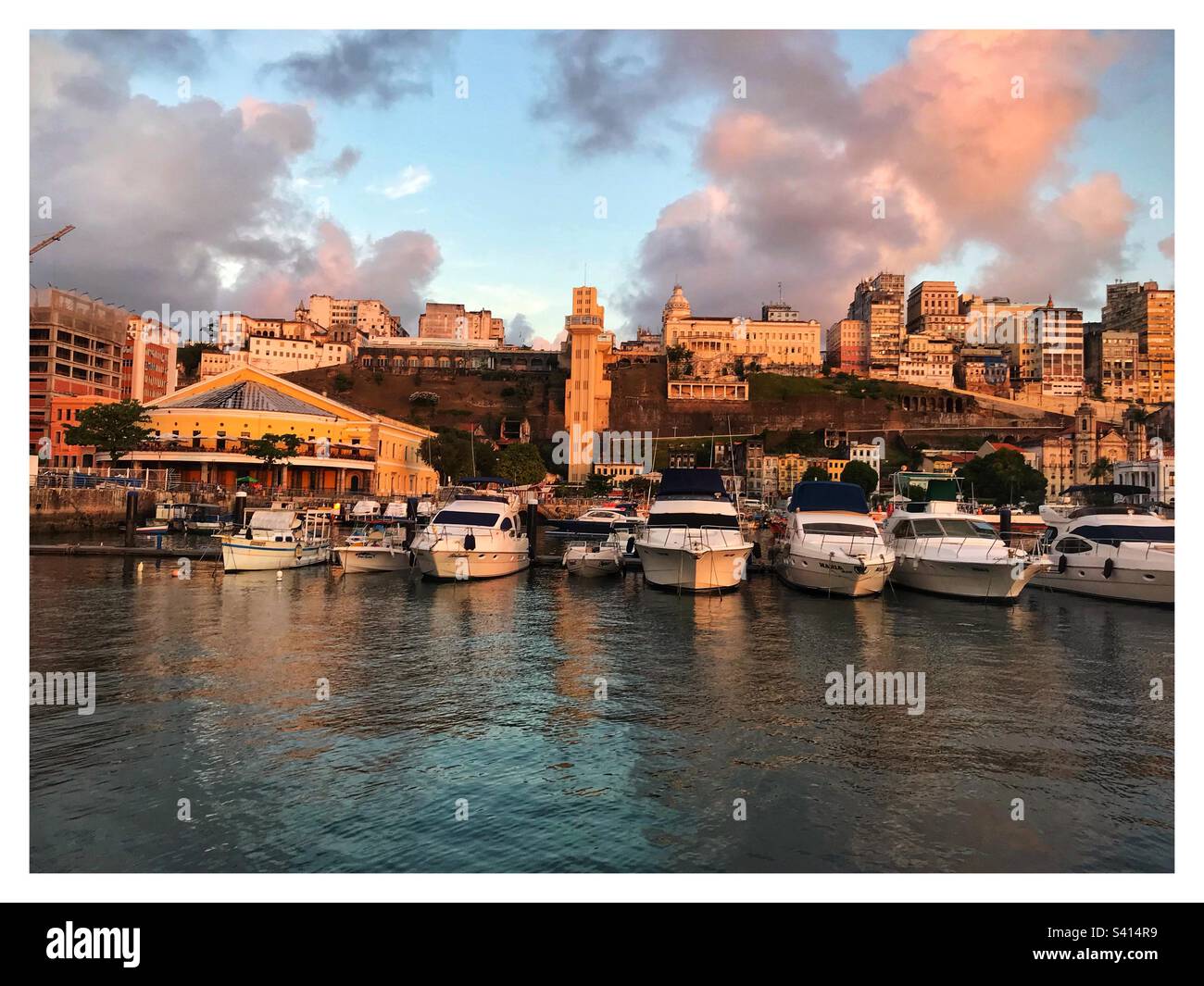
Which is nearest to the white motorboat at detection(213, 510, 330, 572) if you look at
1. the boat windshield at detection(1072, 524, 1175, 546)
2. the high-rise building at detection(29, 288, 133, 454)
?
the boat windshield at detection(1072, 524, 1175, 546)

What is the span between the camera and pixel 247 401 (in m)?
84.8

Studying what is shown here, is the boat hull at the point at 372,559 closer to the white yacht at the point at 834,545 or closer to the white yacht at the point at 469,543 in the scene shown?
the white yacht at the point at 469,543

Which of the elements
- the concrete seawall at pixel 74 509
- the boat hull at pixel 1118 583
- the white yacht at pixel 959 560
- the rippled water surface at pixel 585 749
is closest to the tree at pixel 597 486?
the concrete seawall at pixel 74 509

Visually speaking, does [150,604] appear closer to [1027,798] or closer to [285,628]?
[285,628]

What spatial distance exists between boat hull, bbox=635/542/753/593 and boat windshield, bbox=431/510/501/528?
746cm

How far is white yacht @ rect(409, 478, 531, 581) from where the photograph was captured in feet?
115

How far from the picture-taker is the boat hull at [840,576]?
31.2 metres

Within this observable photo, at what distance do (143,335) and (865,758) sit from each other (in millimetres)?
→ 151382

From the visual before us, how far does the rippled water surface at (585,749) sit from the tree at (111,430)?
56.2 m

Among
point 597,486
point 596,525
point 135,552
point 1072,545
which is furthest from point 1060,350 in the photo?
point 135,552

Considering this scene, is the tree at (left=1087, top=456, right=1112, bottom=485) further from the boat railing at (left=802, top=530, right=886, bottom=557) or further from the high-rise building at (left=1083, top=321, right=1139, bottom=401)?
the boat railing at (left=802, top=530, right=886, bottom=557)

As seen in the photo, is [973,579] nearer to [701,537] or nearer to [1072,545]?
[1072,545]


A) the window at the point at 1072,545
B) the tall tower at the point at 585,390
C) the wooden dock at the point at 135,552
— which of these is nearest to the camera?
the window at the point at 1072,545
